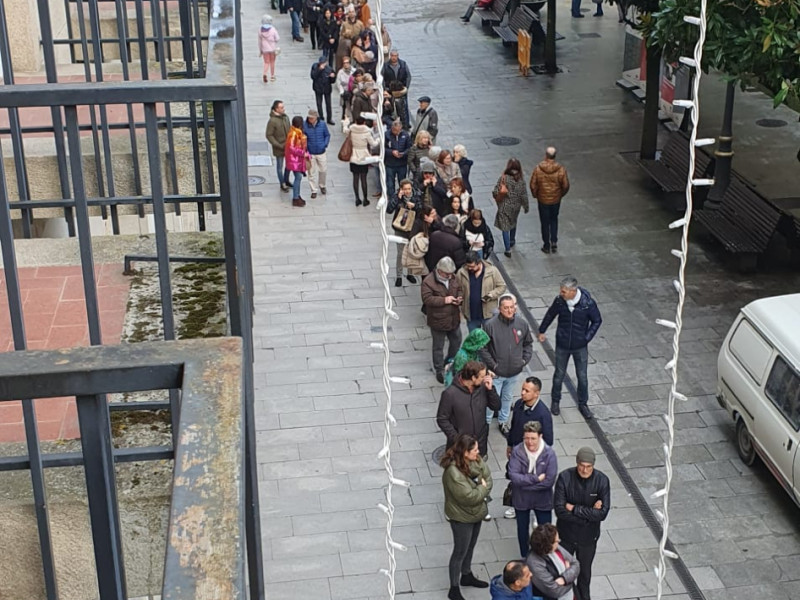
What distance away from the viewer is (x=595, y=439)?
1255 cm

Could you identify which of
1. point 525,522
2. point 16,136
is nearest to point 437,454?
point 525,522

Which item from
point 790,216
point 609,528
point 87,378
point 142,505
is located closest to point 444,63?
point 790,216

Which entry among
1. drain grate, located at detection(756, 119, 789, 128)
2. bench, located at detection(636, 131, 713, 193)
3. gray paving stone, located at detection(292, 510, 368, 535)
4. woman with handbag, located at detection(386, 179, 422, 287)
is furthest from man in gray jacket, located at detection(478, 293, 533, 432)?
drain grate, located at detection(756, 119, 789, 128)

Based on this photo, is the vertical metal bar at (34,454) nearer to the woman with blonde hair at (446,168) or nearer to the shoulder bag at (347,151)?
the woman with blonde hair at (446,168)

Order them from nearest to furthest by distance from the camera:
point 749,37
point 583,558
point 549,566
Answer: point 549,566, point 583,558, point 749,37

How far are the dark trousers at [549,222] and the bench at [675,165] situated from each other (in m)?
2.43

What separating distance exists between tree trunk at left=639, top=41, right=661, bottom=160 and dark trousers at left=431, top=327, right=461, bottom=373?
7889 millimetres

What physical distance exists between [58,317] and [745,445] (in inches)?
295

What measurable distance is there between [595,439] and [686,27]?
485 cm

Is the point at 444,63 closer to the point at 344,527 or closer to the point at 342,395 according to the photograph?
the point at 342,395

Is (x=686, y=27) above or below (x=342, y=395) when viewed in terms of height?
above

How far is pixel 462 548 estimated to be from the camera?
9859 mm

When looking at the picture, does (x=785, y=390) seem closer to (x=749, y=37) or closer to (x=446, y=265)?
(x=446, y=265)

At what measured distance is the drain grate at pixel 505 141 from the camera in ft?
73.2
